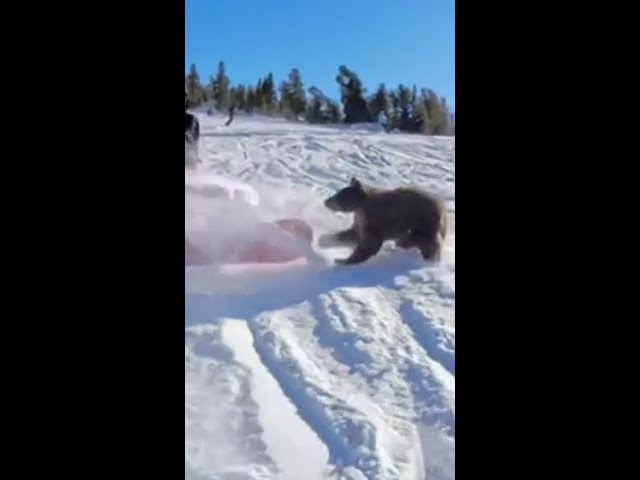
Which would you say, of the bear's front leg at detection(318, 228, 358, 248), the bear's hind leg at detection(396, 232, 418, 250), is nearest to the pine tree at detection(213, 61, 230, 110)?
the bear's front leg at detection(318, 228, 358, 248)

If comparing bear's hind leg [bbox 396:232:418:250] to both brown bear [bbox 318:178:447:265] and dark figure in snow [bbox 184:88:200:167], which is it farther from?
dark figure in snow [bbox 184:88:200:167]

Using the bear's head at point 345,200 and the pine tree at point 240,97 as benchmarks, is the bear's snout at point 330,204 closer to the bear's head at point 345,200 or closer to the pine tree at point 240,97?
the bear's head at point 345,200

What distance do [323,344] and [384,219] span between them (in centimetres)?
30

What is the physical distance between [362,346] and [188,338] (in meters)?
0.36

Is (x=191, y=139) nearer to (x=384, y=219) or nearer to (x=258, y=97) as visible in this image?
(x=258, y=97)

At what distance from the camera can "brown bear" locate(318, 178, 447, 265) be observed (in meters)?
1.53

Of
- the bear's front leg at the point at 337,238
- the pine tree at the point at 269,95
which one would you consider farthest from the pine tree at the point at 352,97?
the bear's front leg at the point at 337,238

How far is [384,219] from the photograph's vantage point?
5.16 ft

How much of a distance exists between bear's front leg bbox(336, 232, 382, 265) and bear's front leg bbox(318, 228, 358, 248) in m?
0.02

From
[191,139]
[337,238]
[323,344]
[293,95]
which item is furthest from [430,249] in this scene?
[191,139]

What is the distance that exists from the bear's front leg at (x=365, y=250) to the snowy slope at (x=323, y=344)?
0.02m
